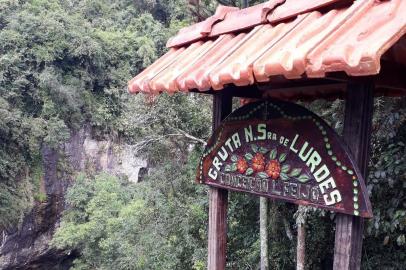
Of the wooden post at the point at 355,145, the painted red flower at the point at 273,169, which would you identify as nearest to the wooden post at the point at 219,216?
the painted red flower at the point at 273,169

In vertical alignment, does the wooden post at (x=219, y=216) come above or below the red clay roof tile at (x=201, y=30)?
below

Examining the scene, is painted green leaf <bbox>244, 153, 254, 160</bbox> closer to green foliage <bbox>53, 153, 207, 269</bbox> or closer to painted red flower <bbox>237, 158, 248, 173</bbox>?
painted red flower <bbox>237, 158, 248, 173</bbox>

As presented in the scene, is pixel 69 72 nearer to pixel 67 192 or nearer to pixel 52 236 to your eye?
pixel 67 192

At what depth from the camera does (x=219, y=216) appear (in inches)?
74.5

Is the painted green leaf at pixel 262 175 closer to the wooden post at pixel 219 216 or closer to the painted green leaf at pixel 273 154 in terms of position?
the painted green leaf at pixel 273 154

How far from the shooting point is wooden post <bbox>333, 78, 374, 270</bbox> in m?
1.31

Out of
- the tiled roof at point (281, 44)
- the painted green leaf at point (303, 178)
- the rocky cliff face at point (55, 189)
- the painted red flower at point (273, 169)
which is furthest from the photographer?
the rocky cliff face at point (55, 189)

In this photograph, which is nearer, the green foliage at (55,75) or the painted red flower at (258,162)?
the painted red flower at (258,162)

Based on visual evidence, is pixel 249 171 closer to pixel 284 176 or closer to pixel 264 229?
pixel 284 176

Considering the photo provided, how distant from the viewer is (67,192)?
36.5ft

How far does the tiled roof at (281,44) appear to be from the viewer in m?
0.97

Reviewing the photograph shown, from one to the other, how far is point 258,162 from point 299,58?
65cm

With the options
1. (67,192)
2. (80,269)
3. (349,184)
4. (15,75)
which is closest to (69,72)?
(15,75)

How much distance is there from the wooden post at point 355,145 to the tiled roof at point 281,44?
29 centimetres
